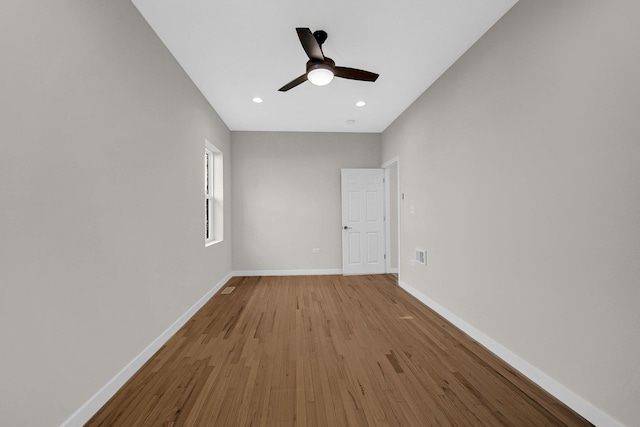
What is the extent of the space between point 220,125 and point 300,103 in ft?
4.87

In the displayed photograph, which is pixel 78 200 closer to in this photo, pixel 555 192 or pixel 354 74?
pixel 354 74

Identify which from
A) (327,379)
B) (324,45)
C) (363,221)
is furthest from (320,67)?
(363,221)

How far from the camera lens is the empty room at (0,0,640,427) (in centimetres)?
142

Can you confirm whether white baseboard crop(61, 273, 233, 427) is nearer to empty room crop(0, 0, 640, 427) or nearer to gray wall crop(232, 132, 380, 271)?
empty room crop(0, 0, 640, 427)

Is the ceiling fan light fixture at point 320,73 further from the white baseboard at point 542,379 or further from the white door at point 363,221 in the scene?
the white door at point 363,221

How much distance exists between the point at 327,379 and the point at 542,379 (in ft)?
4.81

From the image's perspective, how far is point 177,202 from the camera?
292 centimetres

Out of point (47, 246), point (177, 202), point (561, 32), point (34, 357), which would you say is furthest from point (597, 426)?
point (177, 202)

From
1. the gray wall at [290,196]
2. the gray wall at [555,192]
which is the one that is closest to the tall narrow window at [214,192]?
the gray wall at [290,196]

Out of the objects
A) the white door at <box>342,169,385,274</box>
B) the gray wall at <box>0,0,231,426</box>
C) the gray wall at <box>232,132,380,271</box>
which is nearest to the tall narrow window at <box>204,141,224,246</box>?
the gray wall at <box>232,132,380,271</box>

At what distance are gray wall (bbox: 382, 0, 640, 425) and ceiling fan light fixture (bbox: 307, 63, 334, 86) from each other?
1396 mm

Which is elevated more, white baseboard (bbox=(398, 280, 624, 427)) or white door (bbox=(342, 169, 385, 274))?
white door (bbox=(342, 169, 385, 274))

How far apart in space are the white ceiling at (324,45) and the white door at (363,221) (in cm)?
177

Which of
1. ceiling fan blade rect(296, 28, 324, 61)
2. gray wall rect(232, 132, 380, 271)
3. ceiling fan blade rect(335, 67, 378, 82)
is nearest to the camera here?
ceiling fan blade rect(296, 28, 324, 61)
